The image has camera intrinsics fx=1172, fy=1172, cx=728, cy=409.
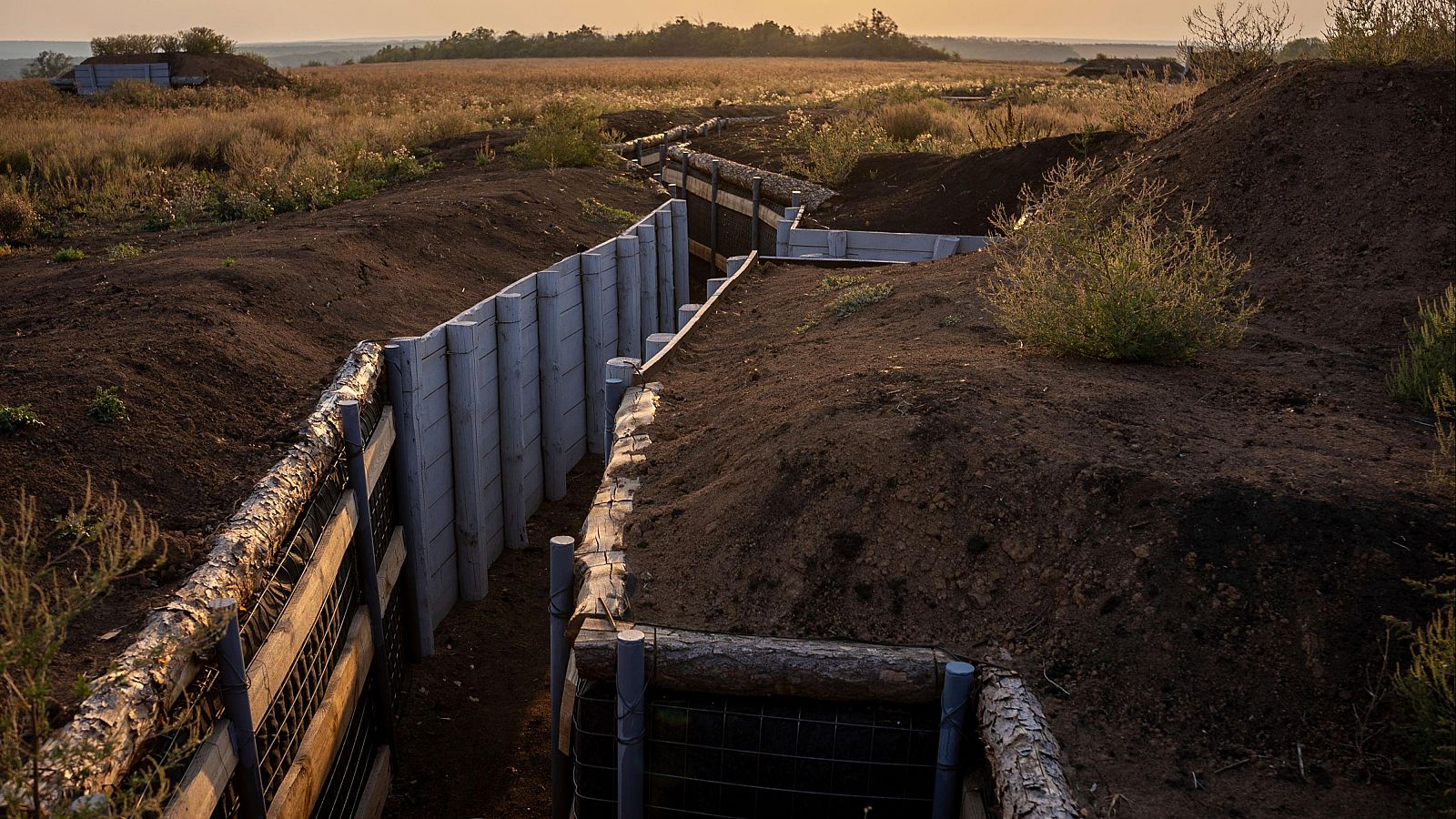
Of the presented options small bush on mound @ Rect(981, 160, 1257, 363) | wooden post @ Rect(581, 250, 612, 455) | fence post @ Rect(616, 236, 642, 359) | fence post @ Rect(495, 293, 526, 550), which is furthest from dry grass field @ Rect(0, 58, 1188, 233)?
small bush on mound @ Rect(981, 160, 1257, 363)

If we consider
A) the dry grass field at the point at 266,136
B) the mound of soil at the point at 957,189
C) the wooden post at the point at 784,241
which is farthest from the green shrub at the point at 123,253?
the mound of soil at the point at 957,189

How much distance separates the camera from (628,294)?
11648 mm

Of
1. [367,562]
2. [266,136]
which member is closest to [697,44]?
[266,136]

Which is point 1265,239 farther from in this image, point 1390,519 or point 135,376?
point 135,376

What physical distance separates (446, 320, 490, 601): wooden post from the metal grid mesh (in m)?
4.00

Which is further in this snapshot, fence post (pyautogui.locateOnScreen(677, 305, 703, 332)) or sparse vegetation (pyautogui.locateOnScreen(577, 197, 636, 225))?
sparse vegetation (pyautogui.locateOnScreen(577, 197, 636, 225))

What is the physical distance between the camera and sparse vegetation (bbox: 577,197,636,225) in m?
13.9

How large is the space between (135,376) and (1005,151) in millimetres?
11826

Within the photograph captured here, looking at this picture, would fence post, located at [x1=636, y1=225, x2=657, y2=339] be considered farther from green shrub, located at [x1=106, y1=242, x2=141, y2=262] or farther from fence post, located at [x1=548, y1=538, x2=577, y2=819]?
fence post, located at [x1=548, y1=538, x2=577, y2=819]

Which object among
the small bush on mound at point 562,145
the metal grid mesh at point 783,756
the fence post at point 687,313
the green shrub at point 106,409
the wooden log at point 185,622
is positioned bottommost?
the metal grid mesh at point 783,756

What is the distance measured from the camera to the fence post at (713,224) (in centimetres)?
1734

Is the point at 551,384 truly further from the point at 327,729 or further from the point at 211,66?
the point at 211,66

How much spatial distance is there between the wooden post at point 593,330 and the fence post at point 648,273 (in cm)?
122

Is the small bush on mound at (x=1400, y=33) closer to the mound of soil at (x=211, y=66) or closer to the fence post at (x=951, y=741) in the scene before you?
the fence post at (x=951, y=741)
